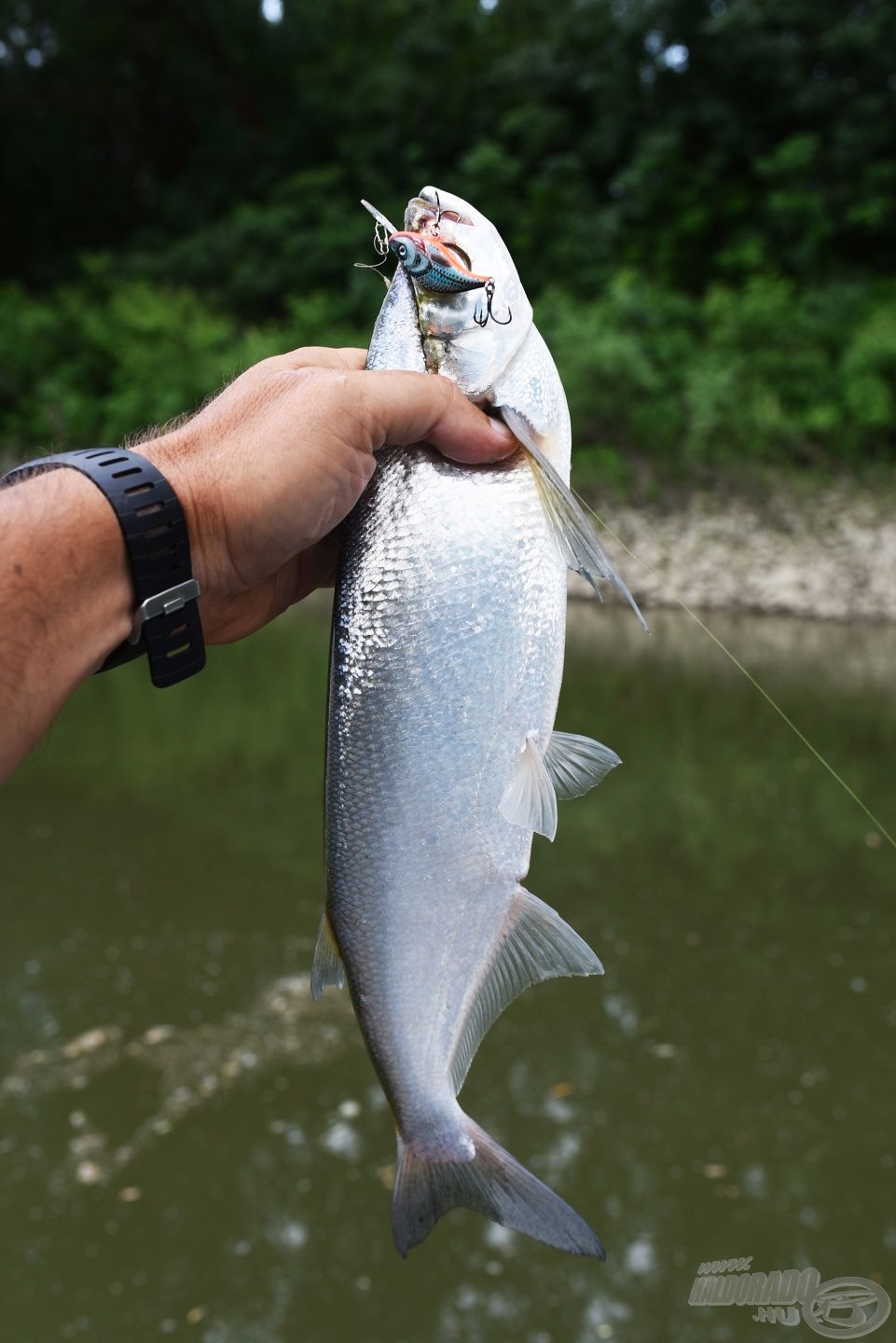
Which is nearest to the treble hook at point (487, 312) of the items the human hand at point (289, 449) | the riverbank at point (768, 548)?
the human hand at point (289, 449)

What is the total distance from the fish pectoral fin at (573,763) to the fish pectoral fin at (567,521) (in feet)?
0.66

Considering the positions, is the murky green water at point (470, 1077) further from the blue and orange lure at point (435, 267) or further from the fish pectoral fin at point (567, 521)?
the blue and orange lure at point (435, 267)

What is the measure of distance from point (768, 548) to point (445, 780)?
11.0m

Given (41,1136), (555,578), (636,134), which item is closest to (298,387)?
(555,578)

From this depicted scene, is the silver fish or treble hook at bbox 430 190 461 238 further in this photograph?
treble hook at bbox 430 190 461 238

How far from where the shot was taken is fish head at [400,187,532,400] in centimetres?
160

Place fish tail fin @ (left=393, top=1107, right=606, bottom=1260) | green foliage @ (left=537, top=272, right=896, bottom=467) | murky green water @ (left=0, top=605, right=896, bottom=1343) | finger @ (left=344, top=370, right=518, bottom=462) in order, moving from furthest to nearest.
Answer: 1. green foliage @ (left=537, top=272, right=896, bottom=467)
2. murky green water @ (left=0, top=605, right=896, bottom=1343)
3. finger @ (left=344, top=370, right=518, bottom=462)
4. fish tail fin @ (left=393, top=1107, right=606, bottom=1260)

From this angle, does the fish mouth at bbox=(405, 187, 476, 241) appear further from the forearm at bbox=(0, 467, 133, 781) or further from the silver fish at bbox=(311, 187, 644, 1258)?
the forearm at bbox=(0, 467, 133, 781)

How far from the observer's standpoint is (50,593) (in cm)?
148

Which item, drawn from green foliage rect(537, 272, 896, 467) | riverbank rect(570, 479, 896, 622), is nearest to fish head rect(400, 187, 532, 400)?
riverbank rect(570, 479, 896, 622)

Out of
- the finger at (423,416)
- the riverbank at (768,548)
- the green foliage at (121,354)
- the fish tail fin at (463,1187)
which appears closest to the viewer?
the fish tail fin at (463,1187)

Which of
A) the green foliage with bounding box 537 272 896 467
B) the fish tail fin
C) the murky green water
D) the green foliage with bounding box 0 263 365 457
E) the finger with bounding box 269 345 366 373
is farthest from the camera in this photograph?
the green foliage with bounding box 0 263 365 457

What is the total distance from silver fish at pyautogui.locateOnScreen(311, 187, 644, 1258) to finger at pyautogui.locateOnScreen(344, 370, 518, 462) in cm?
3

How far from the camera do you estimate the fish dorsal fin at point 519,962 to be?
1561mm
